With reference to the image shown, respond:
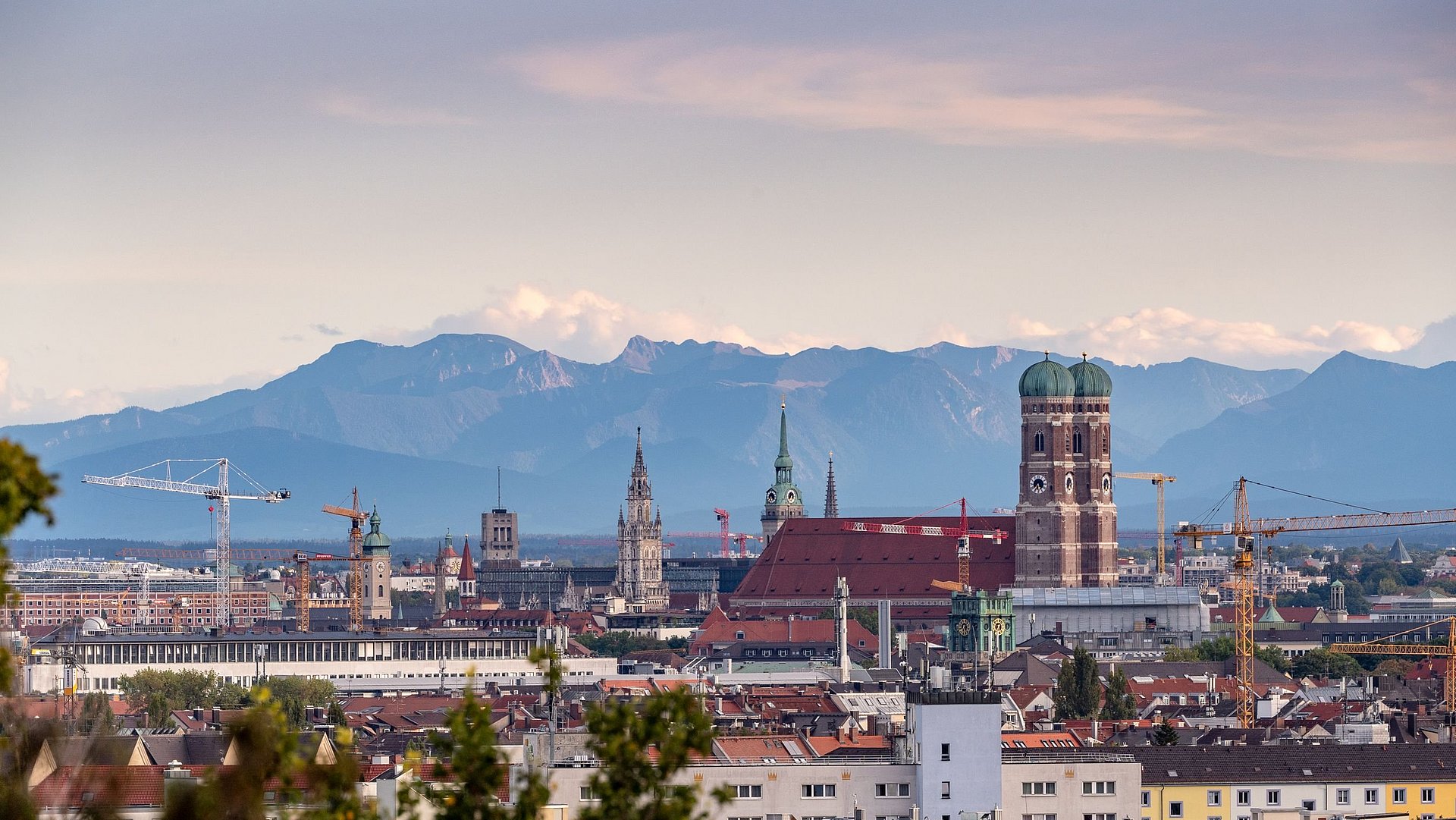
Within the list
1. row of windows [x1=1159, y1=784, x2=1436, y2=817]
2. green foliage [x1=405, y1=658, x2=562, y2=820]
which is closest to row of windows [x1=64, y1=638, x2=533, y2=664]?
row of windows [x1=1159, y1=784, x2=1436, y2=817]

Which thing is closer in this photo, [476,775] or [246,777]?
[246,777]

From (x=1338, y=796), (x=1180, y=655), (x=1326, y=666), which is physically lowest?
(x=1338, y=796)

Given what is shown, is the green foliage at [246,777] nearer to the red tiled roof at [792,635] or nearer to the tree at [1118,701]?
the tree at [1118,701]

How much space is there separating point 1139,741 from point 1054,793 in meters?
29.3

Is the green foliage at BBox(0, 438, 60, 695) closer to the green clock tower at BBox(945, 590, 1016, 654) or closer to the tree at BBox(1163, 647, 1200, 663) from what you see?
the tree at BBox(1163, 647, 1200, 663)

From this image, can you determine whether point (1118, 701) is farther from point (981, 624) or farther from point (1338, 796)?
point (981, 624)

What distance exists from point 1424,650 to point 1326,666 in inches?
210

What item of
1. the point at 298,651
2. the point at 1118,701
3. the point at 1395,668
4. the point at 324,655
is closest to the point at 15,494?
the point at 1118,701

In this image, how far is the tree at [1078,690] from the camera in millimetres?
108688

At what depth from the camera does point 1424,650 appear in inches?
6024

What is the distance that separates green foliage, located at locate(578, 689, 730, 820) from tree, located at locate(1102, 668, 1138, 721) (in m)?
88.5

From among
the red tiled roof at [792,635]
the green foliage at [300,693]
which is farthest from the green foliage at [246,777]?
the red tiled roof at [792,635]

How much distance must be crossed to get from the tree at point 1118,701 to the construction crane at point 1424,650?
11.3 metres

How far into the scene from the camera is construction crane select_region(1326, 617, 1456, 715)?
118562 millimetres
